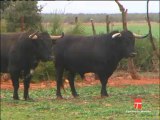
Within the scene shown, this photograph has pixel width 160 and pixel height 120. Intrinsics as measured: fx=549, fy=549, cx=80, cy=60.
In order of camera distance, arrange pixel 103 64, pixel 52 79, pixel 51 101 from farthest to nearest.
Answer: pixel 52 79
pixel 103 64
pixel 51 101

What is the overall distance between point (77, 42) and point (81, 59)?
0.59 metres

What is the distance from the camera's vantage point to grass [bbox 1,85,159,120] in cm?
1209

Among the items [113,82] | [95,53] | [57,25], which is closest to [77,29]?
[57,25]

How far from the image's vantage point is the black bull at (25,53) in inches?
598

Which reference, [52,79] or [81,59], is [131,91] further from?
[52,79]

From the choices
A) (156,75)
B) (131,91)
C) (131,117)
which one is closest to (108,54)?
(131,91)

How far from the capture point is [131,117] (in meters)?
12.0

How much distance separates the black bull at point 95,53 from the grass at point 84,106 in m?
0.81

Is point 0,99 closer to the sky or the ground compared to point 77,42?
closer to the ground

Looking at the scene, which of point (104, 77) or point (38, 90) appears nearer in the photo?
point (104, 77)

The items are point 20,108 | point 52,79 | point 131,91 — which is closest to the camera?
point 20,108

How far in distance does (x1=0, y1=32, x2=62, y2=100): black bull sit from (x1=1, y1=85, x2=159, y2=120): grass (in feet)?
2.73

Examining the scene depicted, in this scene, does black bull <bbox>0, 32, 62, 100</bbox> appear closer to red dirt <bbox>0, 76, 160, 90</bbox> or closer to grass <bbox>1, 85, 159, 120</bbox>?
grass <bbox>1, 85, 159, 120</bbox>

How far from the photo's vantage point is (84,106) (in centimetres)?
1386
